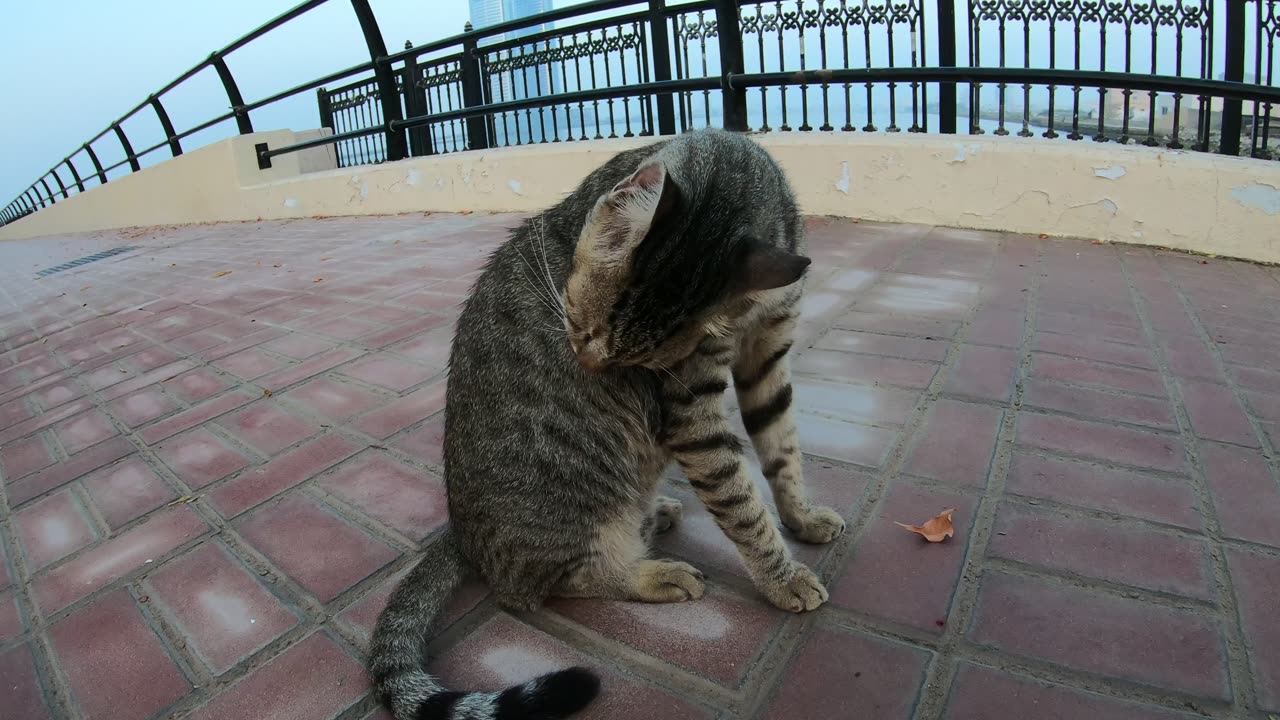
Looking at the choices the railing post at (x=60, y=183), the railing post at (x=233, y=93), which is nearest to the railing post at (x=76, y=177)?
the railing post at (x=60, y=183)

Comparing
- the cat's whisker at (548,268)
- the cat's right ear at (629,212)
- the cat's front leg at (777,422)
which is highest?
the cat's right ear at (629,212)

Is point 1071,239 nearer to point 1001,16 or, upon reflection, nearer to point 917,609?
point 1001,16

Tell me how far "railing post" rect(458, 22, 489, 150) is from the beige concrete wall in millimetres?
589

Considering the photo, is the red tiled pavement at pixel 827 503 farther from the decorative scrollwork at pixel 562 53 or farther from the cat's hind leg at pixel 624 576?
the decorative scrollwork at pixel 562 53

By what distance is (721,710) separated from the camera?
143 centimetres

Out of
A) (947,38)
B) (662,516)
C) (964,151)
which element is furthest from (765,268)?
(947,38)

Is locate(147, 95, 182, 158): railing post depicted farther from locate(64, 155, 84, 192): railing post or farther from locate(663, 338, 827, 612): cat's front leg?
locate(663, 338, 827, 612): cat's front leg

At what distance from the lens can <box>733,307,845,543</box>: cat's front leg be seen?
193 cm

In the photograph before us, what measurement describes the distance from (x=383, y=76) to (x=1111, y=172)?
6.56 meters

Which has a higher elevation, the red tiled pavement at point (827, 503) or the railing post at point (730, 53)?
the railing post at point (730, 53)

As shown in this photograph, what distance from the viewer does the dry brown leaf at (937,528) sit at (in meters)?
1.87

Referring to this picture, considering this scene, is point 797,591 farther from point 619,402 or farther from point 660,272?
point 660,272

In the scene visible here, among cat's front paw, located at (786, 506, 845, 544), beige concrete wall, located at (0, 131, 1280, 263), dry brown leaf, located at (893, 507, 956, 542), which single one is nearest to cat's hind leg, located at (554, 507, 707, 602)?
cat's front paw, located at (786, 506, 845, 544)

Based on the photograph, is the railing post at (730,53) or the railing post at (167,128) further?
the railing post at (167,128)
